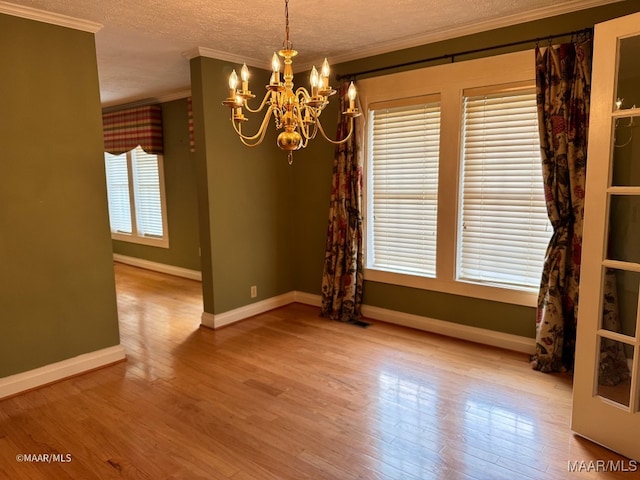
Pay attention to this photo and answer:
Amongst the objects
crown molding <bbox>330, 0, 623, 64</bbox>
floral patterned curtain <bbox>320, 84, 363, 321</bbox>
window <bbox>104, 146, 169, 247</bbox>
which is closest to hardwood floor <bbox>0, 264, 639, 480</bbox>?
floral patterned curtain <bbox>320, 84, 363, 321</bbox>

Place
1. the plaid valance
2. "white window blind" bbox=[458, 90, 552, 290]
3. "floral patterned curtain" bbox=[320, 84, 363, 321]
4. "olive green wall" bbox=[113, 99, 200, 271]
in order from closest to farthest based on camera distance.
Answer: "white window blind" bbox=[458, 90, 552, 290]
"floral patterned curtain" bbox=[320, 84, 363, 321]
"olive green wall" bbox=[113, 99, 200, 271]
the plaid valance

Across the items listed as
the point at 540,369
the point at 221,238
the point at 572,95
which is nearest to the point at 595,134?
the point at 572,95

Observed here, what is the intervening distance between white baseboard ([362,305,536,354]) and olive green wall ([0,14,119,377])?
2.47m

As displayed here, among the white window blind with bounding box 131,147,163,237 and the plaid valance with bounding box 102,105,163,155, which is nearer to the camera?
the plaid valance with bounding box 102,105,163,155

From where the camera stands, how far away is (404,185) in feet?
12.8

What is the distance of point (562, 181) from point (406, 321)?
5.93ft

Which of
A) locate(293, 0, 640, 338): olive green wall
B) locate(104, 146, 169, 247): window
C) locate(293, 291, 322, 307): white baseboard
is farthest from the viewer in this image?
locate(104, 146, 169, 247): window

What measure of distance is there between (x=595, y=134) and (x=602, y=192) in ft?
0.96

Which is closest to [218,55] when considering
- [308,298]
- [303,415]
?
[308,298]

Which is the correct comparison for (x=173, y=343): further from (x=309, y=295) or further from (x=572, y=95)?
(x=572, y=95)

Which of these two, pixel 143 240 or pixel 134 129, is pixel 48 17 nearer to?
pixel 134 129

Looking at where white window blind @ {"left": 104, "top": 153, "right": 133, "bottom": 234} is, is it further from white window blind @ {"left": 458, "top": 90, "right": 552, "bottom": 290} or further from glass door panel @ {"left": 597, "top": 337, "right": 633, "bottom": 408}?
glass door panel @ {"left": 597, "top": 337, "right": 633, "bottom": 408}

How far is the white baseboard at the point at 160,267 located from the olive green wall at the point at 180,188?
0.07m

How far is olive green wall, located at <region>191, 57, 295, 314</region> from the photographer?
3869 millimetres
